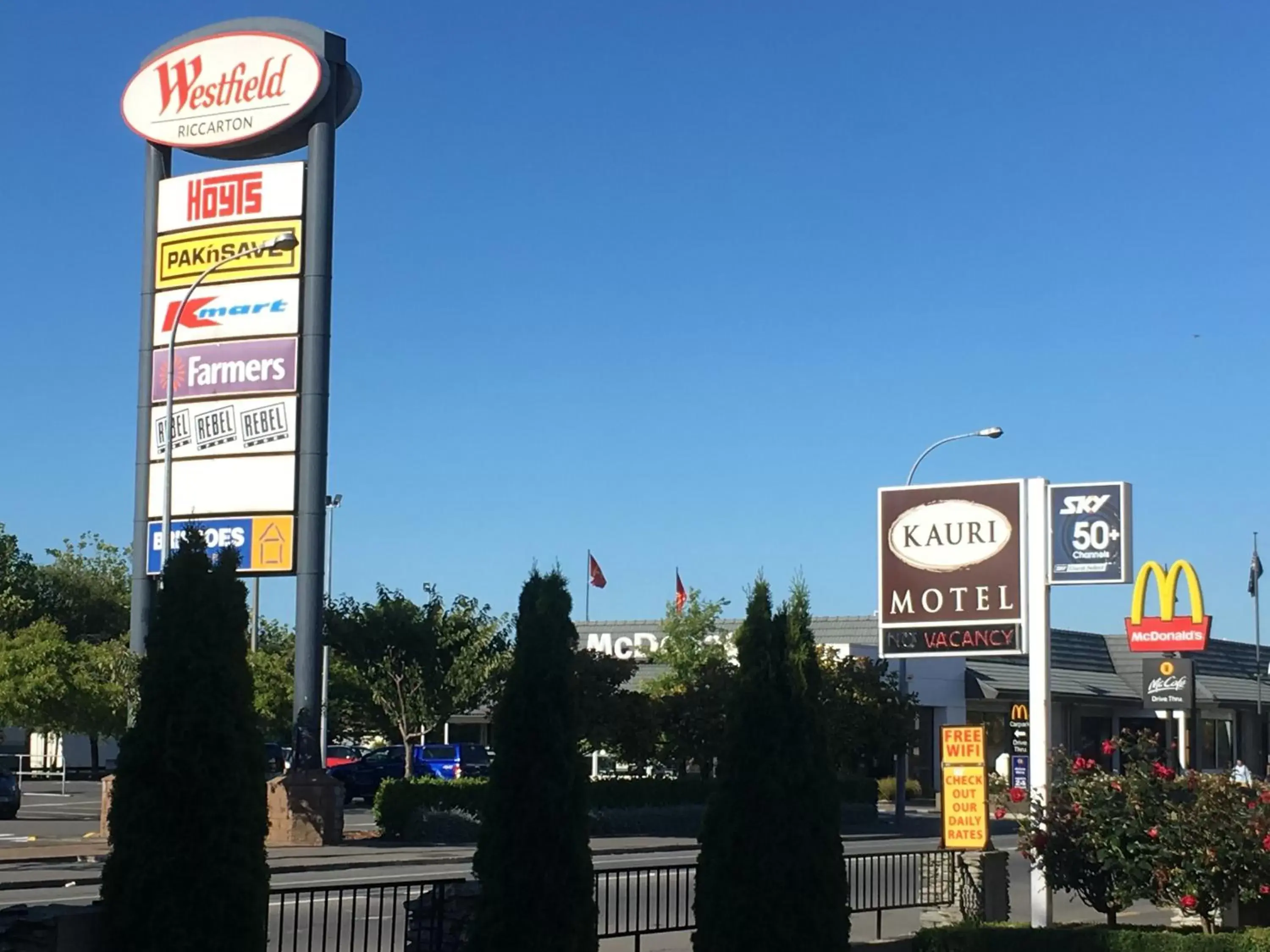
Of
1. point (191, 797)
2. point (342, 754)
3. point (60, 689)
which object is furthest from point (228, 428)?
point (342, 754)

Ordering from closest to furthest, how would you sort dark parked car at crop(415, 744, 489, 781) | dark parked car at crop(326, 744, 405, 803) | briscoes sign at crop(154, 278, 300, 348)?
1. briscoes sign at crop(154, 278, 300, 348)
2. dark parked car at crop(415, 744, 489, 781)
3. dark parked car at crop(326, 744, 405, 803)

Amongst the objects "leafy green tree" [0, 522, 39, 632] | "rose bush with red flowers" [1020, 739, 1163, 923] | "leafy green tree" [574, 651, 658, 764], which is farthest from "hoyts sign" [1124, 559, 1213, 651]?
"leafy green tree" [0, 522, 39, 632]

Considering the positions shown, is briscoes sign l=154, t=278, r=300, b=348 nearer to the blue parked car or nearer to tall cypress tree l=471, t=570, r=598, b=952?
the blue parked car

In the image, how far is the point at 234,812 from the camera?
971cm

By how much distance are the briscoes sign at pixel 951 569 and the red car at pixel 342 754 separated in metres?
41.3

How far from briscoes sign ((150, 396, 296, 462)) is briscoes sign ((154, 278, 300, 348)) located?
49.4 inches

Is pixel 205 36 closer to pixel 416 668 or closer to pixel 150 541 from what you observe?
pixel 150 541

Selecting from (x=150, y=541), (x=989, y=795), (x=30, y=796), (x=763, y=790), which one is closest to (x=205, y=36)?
(x=150, y=541)

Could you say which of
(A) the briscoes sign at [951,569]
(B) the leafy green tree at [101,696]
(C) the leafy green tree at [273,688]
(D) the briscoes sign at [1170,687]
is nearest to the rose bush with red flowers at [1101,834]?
(A) the briscoes sign at [951,569]

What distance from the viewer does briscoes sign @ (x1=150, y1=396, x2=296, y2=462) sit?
3048 centimetres

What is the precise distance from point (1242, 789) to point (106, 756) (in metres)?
68.9

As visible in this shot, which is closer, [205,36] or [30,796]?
[205,36]

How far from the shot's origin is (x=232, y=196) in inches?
1239

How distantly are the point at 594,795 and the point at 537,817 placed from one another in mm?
26598
